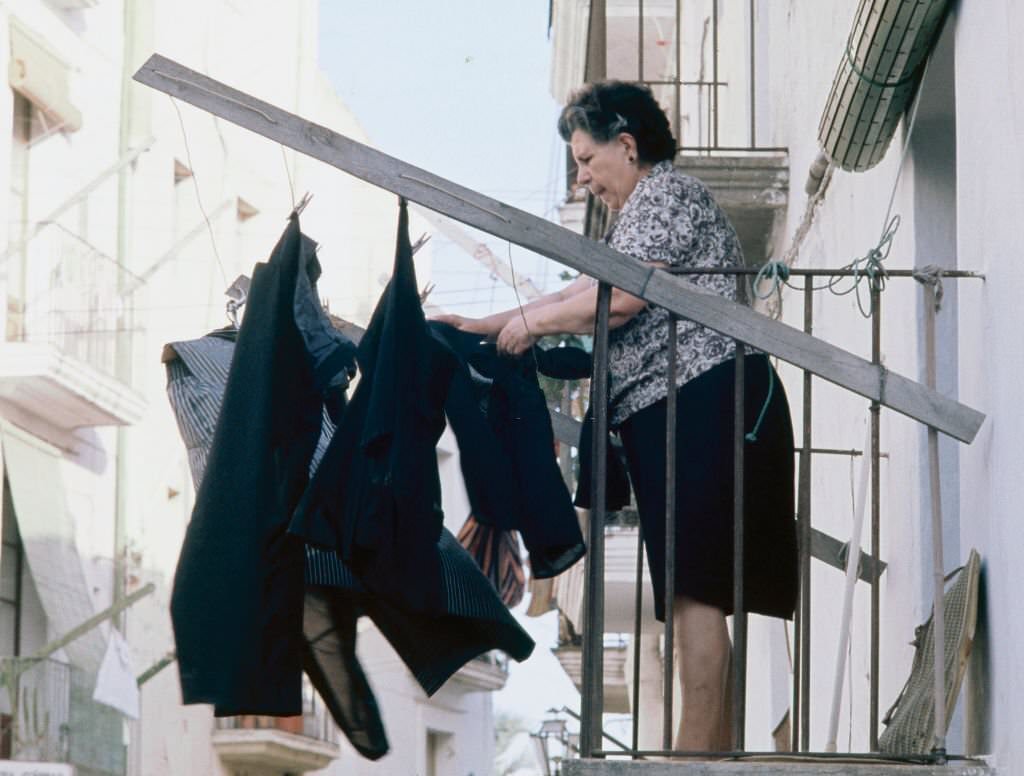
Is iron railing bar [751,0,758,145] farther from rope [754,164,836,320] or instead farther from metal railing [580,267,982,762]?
metal railing [580,267,982,762]

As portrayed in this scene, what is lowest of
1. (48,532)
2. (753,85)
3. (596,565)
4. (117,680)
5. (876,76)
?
(117,680)

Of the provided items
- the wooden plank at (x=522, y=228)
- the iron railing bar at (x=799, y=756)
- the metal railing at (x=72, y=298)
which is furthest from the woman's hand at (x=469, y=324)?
the metal railing at (x=72, y=298)

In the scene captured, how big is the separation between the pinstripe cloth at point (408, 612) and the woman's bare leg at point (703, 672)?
0.38m

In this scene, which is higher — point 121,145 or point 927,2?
point 121,145

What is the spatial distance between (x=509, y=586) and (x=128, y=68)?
47.3 feet

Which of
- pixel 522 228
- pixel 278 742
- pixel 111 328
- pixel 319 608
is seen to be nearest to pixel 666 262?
pixel 522 228

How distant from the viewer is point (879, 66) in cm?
492

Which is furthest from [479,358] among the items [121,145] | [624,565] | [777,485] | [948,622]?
[121,145]

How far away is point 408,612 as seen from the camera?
4457 millimetres

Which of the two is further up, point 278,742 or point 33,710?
point 33,710

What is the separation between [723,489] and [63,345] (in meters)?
13.2

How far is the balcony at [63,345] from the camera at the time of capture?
1608 centimetres

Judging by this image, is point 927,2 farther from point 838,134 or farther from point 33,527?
point 33,527

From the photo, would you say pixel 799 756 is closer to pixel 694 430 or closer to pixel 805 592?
pixel 805 592
